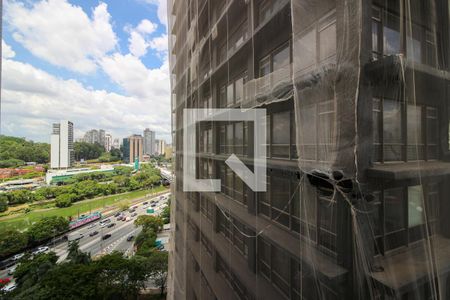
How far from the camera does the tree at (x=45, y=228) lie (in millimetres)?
15766

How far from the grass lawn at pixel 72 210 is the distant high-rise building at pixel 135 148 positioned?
444 inches

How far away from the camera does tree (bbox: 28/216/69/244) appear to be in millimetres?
15766

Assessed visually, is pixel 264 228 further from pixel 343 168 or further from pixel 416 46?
pixel 416 46

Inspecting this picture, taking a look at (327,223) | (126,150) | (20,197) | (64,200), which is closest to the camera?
(327,223)

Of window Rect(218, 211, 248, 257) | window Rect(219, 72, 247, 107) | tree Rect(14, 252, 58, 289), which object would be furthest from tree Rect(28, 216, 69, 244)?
window Rect(219, 72, 247, 107)

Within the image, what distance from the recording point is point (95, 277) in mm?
8992

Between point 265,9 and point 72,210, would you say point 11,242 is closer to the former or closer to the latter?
point 72,210

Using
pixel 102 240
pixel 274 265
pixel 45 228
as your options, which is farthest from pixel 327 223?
pixel 102 240

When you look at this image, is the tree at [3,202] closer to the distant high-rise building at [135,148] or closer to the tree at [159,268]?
the tree at [159,268]

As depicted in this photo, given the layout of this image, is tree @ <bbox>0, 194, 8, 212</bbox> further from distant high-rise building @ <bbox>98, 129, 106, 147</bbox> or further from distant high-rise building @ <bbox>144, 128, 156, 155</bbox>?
A: distant high-rise building @ <bbox>98, 129, 106, 147</bbox>

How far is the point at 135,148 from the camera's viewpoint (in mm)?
43812

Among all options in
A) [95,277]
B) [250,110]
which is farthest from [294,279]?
[95,277]

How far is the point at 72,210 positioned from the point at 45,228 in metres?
8.78

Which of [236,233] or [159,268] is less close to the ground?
[236,233]
